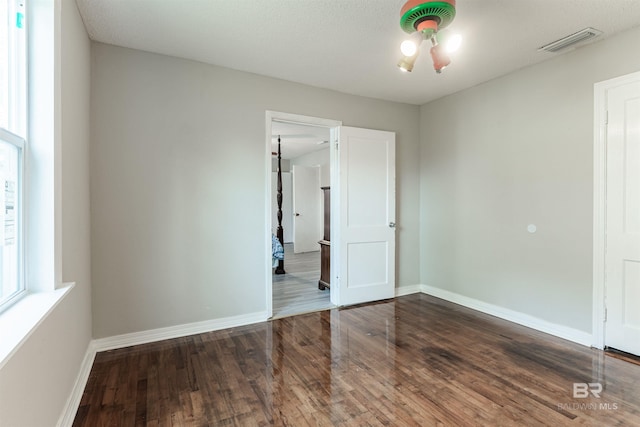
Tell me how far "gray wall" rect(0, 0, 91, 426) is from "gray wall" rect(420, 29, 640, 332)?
373cm

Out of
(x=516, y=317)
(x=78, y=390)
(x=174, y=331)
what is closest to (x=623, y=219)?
(x=516, y=317)

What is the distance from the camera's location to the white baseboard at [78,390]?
170 cm

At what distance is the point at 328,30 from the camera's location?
248cm

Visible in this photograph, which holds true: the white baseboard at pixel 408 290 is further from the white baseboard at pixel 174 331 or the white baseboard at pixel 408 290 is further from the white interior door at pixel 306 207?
the white interior door at pixel 306 207

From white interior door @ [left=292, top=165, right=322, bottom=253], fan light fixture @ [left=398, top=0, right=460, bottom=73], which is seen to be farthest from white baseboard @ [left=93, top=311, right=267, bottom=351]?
white interior door @ [left=292, top=165, right=322, bottom=253]

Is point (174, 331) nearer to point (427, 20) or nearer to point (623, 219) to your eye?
point (427, 20)

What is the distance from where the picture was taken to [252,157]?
3.29 meters

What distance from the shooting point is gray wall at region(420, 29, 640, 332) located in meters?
2.77

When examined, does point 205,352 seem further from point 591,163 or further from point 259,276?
point 591,163

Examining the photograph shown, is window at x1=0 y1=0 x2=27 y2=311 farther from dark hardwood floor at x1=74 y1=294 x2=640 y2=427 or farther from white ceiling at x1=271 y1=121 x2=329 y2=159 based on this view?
white ceiling at x1=271 y1=121 x2=329 y2=159

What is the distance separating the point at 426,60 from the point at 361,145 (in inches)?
46.8

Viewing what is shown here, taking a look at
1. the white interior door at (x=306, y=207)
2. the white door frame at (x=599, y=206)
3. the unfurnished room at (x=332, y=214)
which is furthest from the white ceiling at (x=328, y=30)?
the white interior door at (x=306, y=207)

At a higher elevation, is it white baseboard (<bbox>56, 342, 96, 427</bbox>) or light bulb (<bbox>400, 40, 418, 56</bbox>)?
light bulb (<bbox>400, 40, 418, 56</bbox>)

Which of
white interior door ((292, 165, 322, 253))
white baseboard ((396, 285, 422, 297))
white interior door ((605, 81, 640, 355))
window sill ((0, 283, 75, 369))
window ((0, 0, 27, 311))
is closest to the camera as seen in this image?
window sill ((0, 283, 75, 369))
